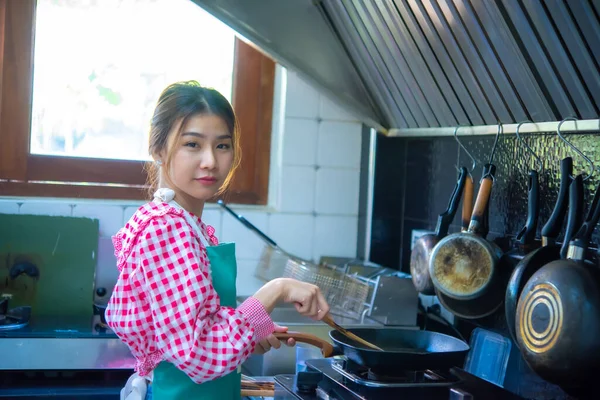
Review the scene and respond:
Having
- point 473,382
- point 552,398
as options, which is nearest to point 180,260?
point 473,382

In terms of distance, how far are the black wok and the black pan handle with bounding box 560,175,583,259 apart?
9.8 inches

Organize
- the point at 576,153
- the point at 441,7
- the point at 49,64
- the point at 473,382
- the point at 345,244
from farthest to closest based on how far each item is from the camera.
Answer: the point at 345,244
the point at 49,64
the point at 441,7
the point at 576,153
the point at 473,382

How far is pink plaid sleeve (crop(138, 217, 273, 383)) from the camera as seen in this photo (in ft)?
3.58

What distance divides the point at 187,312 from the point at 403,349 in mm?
573

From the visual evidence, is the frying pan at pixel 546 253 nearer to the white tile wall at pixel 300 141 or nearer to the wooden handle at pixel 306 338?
the wooden handle at pixel 306 338

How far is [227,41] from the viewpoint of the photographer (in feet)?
7.97

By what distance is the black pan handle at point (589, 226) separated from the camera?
4.24ft

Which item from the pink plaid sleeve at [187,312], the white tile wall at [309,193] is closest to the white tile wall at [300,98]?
the white tile wall at [309,193]

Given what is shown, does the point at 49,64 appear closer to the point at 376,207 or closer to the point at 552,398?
the point at 376,207

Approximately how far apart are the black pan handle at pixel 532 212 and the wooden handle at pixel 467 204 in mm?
210

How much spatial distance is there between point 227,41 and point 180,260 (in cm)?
144

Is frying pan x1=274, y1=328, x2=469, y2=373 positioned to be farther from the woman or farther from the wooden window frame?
the wooden window frame

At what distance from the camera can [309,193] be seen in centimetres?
242

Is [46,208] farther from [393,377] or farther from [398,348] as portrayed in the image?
[393,377]
